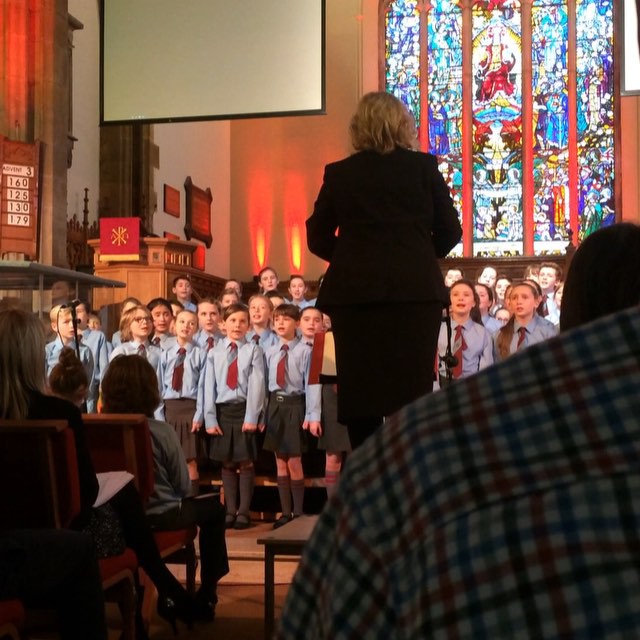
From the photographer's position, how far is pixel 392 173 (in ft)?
10.2

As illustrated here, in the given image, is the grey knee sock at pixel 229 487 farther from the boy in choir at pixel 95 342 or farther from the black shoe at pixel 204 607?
the black shoe at pixel 204 607

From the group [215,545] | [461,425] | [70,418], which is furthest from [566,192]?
[461,425]

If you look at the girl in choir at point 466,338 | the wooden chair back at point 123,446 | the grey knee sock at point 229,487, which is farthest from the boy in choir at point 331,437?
the wooden chair back at point 123,446

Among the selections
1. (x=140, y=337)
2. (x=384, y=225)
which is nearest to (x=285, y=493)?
(x=140, y=337)

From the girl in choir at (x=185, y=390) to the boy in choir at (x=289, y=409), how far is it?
21.4 inches

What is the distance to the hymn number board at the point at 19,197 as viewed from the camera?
9.62 metres

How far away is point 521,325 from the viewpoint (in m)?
6.68

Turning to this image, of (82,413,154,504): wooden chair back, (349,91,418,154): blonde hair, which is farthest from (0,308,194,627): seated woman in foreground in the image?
(349,91,418,154): blonde hair

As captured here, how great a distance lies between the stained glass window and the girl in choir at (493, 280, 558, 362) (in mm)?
9837

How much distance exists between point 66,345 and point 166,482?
3358mm

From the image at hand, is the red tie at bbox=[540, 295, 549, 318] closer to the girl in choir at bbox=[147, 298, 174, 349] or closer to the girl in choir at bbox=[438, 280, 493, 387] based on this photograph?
the girl in choir at bbox=[438, 280, 493, 387]

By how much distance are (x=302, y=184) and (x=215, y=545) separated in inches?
547

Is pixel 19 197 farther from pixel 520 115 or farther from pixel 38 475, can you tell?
pixel 520 115

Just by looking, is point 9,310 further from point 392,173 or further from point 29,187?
point 29,187
